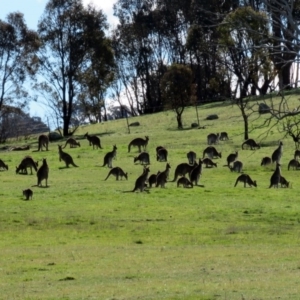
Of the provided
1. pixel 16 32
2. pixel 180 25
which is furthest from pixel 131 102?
pixel 16 32

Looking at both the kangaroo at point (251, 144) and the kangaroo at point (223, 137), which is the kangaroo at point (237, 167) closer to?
the kangaroo at point (251, 144)

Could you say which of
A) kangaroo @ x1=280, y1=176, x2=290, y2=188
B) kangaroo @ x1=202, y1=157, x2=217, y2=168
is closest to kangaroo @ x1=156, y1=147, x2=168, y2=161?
kangaroo @ x1=202, y1=157, x2=217, y2=168

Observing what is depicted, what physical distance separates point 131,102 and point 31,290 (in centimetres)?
9683

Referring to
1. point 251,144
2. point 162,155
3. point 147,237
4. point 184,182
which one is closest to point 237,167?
point 184,182

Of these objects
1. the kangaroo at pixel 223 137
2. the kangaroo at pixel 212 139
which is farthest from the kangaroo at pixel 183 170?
the kangaroo at pixel 223 137

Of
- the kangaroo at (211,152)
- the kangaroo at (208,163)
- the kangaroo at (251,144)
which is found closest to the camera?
the kangaroo at (208,163)

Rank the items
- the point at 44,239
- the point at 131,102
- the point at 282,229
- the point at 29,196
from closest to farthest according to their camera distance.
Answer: the point at 44,239 < the point at 282,229 < the point at 29,196 < the point at 131,102

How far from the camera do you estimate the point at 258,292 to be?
1334 centimetres

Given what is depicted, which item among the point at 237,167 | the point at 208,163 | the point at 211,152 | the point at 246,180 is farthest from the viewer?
the point at 211,152

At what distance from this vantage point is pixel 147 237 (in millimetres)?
23438

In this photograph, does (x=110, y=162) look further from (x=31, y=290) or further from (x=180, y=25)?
(x=180, y=25)

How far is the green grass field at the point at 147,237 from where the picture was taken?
14.7m

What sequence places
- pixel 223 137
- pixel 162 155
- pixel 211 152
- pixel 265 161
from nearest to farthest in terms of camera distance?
pixel 265 161 → pixel 162 155 → pixel 211 152 → pixel 223 137

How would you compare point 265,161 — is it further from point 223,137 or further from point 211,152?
point 223,137
